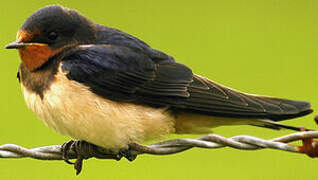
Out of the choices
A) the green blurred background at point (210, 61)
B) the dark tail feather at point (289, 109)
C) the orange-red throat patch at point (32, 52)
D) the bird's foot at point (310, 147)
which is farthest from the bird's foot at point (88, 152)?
the green blurred background at point (210, 61)

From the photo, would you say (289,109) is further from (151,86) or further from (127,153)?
(127,153)

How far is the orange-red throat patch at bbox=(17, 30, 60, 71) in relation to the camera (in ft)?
13.5

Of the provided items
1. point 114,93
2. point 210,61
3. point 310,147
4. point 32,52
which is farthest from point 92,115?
point 210,61

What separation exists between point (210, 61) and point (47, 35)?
7.73ft

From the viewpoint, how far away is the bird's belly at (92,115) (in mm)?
3979

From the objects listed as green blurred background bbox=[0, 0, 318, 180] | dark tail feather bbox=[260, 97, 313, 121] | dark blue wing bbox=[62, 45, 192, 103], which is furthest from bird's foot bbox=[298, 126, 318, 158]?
green blurred background bbox=[0, 0, 318, 180]

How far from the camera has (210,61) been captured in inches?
249

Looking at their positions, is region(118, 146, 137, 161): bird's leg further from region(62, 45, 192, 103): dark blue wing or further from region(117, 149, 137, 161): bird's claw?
region(62, 45, 192, 103): dark blue wing

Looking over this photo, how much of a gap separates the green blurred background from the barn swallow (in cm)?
144

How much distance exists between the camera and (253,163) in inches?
228

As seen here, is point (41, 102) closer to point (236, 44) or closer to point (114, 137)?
point (114, 137)

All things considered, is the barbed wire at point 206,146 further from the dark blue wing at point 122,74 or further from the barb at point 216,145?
the dark blue wing at point 122,74

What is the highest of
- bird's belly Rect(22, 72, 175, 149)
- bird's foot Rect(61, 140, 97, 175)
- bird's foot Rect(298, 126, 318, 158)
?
bird's foot Rect(298, 126, 318, 158)

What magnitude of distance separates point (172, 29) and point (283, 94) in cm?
117
